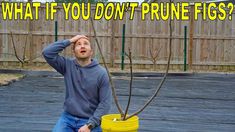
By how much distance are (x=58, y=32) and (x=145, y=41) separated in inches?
117

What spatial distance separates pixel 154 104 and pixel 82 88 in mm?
4577

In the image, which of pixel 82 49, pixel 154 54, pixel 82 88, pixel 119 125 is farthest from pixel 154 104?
pixel 154 54

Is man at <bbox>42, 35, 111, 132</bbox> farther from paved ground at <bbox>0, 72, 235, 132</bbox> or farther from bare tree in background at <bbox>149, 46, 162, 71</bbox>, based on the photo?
bare tree in background at <bbox>149, 46, 162, 71</bbox>

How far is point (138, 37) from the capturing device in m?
14.7

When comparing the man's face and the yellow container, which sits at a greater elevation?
the man's face

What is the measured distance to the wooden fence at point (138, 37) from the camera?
47.9 feet

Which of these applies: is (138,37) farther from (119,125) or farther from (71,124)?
(119,125)

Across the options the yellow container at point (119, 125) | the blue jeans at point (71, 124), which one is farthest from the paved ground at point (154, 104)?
the yellow container at point (119, 125)

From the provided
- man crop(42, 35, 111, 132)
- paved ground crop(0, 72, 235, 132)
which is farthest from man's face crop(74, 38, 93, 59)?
paved ground crop(0, 72, 235, 132)

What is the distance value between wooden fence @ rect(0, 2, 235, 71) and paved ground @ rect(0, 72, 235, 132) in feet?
7.84

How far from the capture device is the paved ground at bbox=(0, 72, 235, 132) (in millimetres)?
6215

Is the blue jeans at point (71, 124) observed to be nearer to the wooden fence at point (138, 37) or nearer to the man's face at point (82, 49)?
the man's face at point (82, 49)

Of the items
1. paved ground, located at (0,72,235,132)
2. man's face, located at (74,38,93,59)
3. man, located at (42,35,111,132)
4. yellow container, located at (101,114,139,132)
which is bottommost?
paved ground, located at (0,72,235,132)

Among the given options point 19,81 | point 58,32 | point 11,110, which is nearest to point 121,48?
point 58,32
